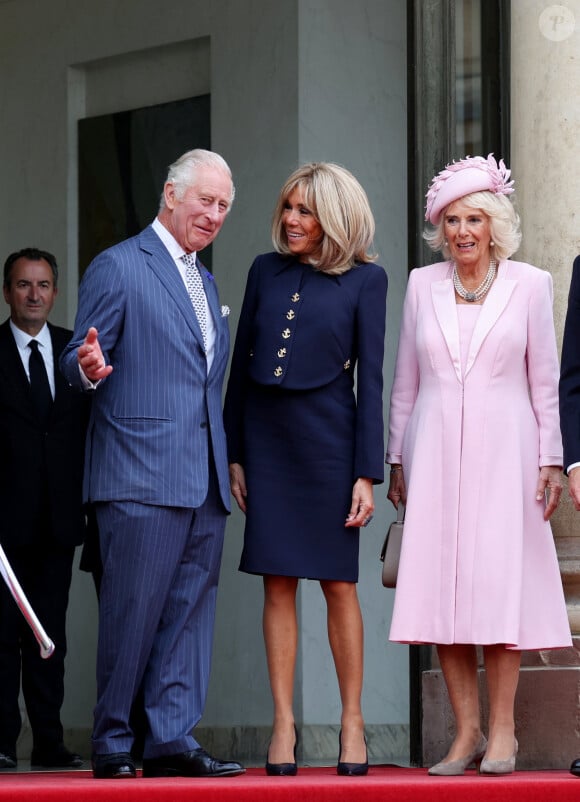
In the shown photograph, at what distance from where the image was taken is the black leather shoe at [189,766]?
17.0ft

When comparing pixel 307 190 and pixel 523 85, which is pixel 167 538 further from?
pixel 523 85

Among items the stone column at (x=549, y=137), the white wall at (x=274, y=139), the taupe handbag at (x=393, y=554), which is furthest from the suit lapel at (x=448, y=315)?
the white wall at (x=274, y=139)

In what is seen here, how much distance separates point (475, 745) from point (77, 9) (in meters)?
5.70

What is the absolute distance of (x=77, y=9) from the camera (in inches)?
388

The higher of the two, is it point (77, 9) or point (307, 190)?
point (77, 9)

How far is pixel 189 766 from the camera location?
204 inches

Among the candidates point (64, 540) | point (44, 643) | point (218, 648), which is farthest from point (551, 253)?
point (218, 648)

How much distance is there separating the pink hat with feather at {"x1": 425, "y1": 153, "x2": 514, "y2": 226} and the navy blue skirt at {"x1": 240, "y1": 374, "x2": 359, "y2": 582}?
669 millimetres

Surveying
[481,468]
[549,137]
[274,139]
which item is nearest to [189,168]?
[481,468]

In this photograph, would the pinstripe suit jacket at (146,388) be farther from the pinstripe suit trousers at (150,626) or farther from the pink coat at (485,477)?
the pink coat at (485,477)

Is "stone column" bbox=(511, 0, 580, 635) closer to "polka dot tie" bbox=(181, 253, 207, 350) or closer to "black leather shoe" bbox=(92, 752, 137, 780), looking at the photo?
"polka dot tie" bbox=(181, 253, 207, 350)

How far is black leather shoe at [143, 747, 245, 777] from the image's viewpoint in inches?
204

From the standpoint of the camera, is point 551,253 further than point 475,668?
Yes

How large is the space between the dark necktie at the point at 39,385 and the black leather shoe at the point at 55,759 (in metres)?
1.28
